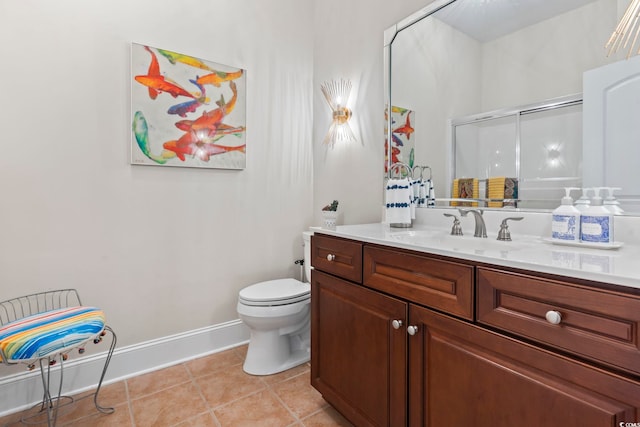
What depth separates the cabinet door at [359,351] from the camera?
1095 millimetres

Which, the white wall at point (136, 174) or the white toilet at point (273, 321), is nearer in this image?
the white wall at point (136, 174)

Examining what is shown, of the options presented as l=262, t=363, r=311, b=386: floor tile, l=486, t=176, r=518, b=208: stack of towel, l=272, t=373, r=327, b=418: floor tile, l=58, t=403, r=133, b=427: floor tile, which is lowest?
l=58, t=403, r=133, b=427: floor tile

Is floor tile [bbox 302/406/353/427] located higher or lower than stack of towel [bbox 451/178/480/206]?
lower

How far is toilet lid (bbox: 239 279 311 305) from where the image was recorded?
5.94ft

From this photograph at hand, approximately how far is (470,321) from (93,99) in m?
2.09

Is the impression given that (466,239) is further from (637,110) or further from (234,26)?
(234,26)

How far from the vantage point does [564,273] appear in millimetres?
695

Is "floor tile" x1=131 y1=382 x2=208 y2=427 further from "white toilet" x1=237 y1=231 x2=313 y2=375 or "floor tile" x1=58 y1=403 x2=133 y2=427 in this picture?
"white toilet" x1=237 y1=231 x2=313 y2=375

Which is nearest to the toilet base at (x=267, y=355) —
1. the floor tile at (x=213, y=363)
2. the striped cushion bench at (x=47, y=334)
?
the floor tile at (x=213, y=363)

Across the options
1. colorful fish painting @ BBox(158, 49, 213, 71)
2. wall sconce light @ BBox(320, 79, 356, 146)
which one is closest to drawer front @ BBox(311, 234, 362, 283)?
wall sconce light @ BBox(320, 79, 356, 146)

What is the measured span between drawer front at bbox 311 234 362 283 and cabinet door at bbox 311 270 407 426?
1.5 inches

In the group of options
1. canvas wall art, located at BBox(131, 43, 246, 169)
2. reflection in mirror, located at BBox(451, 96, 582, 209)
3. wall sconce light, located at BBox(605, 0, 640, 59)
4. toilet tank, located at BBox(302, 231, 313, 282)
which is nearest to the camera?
wall sconce light, located at BBox(605, 0, 640, 59)

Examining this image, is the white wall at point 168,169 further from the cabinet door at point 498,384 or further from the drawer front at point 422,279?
the cabinet door at point 498,384

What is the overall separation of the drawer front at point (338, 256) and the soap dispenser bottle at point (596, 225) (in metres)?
0.74
